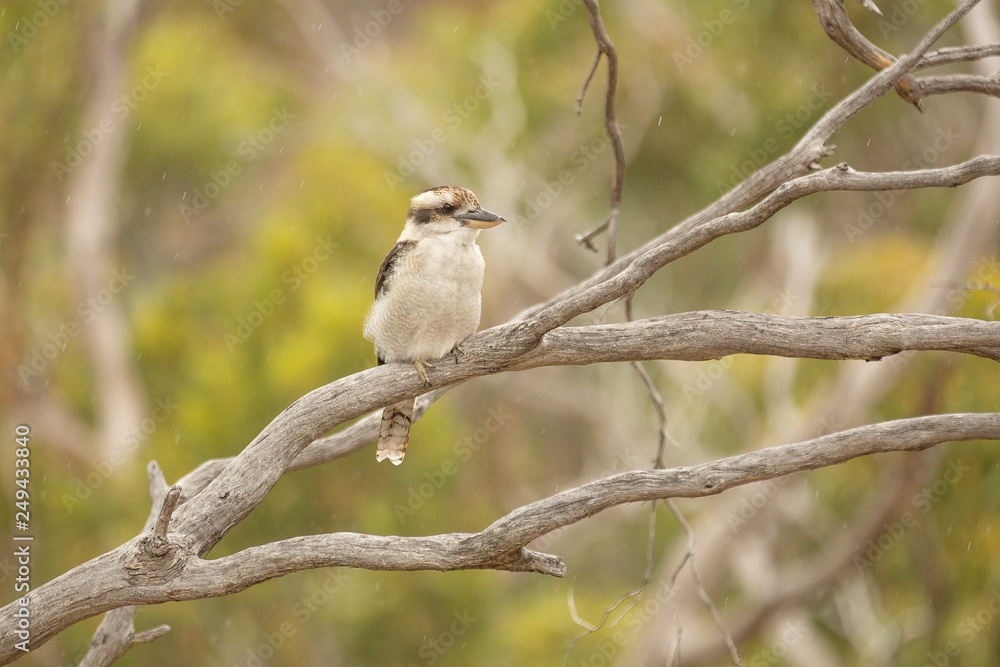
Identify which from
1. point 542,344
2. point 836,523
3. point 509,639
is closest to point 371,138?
point 509,639

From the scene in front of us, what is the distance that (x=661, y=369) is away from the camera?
30.8 ft

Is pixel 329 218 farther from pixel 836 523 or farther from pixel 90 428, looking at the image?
pixel 836 523
